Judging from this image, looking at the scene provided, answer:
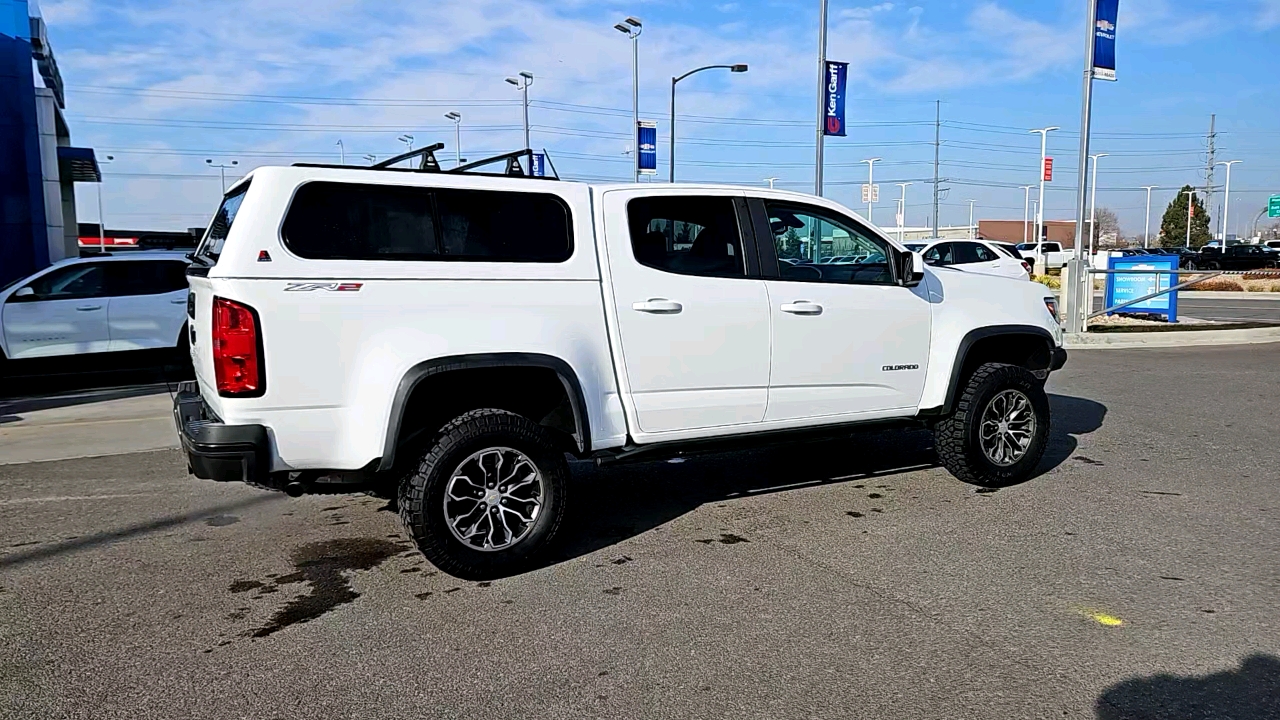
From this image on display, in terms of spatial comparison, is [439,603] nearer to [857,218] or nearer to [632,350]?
[632,350]

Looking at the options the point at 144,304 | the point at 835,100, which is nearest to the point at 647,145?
the point at 835,100

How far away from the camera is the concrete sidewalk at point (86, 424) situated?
26.6 feet

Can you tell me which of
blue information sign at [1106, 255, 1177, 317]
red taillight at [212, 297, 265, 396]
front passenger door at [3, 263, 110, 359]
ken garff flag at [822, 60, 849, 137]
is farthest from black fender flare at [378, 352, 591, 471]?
ken garff flag at [822, 60, 849, 137]

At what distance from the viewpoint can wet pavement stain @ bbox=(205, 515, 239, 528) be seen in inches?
228

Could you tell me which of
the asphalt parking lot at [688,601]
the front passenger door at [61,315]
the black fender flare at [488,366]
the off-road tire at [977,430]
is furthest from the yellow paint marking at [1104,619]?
the front passenger door at [61,315]

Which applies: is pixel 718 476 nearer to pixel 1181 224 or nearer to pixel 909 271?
pixel 909 271

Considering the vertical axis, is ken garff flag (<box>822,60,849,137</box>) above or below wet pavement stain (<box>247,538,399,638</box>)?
above

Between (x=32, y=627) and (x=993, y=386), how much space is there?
218 inches

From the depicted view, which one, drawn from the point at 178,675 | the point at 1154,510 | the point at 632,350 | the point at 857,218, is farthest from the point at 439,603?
the point at 1154,510

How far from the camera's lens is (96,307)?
11875mm

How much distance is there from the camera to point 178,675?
374cm

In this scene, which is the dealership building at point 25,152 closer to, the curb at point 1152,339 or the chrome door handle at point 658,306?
the chrome door handle at point 658,306

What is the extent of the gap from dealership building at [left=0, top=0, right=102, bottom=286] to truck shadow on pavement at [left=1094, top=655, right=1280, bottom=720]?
19.1m

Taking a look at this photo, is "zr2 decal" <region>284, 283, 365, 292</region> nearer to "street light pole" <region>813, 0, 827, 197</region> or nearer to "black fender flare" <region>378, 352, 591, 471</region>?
"black fender flare" <region>378, 352, 591, 471</region>
